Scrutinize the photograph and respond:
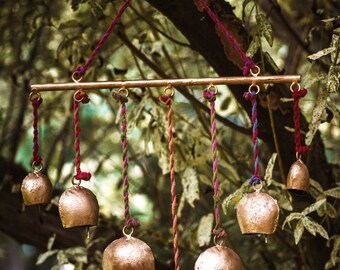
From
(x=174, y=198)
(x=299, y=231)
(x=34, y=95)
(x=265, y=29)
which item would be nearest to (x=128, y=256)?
(x=174, y=198)

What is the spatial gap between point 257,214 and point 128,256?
8.1 inches

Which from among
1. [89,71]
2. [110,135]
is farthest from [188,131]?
[110,135]

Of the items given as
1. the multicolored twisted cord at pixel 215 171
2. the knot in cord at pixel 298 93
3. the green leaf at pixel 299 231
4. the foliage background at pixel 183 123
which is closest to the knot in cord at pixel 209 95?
the multicolored twisted cord at pixel 215 171

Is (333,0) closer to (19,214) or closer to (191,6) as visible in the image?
(191,6)

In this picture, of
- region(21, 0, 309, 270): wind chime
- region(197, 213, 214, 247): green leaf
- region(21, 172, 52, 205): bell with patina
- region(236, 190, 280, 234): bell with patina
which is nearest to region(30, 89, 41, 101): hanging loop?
region(21, 0, 309, 270): wind chime

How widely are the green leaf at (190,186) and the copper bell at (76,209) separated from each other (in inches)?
20.2

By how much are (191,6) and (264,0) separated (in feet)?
3.56

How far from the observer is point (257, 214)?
121 cm

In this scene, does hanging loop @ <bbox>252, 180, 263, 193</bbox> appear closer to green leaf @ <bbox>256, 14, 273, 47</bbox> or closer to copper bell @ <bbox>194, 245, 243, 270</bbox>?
copper bell @ <bbox>194, 245, 243, 270</bbox>

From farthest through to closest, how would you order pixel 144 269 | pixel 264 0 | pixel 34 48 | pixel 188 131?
1. pixel 264 0
2. pixel 34 48
3. pixel 188 131
4. pixel 144 269

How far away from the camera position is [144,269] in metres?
1.22

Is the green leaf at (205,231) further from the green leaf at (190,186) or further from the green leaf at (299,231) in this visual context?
the green leaf at (299,231)

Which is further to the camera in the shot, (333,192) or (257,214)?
(333,192)

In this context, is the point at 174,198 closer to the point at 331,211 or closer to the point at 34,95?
the point at 34,95
